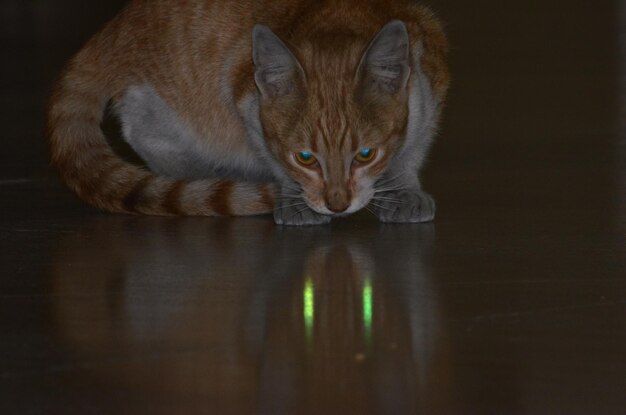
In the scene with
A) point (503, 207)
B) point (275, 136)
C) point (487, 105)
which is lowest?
point (487, 105)

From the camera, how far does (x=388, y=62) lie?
5219 millimetres

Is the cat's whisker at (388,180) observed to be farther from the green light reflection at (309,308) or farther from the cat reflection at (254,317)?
the green light reflection at (309,308)

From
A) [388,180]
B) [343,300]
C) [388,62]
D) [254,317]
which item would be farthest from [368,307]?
[388,180]

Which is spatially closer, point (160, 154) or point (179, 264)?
point (179, 264)

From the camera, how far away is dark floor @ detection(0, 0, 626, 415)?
133 inches

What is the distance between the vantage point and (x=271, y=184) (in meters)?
5.67

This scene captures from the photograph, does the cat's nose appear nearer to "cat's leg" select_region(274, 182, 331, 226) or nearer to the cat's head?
the cat's head

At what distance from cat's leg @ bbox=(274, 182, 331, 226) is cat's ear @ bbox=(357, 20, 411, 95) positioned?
552mm

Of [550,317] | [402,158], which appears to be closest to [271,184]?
[402,158]

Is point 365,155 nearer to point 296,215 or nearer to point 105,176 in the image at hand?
point 296,215

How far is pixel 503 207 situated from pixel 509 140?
1.76 metres

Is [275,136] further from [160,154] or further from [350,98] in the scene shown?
[160,154]

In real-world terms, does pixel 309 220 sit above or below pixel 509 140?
above

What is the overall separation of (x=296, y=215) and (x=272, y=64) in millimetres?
633
